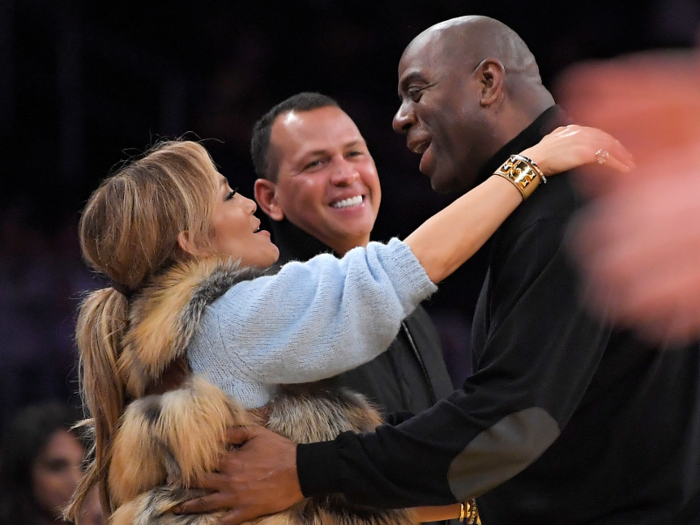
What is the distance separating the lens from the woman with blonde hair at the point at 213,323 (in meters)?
1.60

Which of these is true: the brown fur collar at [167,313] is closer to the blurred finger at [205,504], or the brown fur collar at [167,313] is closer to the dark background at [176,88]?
the blurred finger at [205,504]

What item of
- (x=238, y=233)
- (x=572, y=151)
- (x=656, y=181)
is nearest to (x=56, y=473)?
(x=238, y=233)

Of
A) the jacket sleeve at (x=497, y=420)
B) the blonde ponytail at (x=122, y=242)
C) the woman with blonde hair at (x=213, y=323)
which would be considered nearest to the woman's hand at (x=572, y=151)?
the woman with blonde hair at (x=213, y=323)

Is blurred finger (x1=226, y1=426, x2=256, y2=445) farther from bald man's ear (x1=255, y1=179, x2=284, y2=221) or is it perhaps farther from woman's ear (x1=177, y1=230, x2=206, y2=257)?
bald man's ear (x1=255, y1=179, x2=284, y2=221)

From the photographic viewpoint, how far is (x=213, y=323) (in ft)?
5.49

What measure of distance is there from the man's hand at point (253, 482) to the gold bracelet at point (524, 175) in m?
0.66

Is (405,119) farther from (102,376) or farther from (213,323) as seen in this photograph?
(102,376)

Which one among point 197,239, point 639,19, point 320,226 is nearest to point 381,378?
point 320,226

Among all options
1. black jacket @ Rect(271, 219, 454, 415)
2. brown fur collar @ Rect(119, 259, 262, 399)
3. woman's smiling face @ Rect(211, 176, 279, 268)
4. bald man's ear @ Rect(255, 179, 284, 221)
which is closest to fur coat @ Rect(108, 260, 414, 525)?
brown fur collar @ Rect(119, 259, 262, 399)

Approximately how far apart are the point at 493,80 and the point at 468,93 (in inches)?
2.3

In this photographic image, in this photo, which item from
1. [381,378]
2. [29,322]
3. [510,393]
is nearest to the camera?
[510,393]

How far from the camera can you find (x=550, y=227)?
1.62 metres

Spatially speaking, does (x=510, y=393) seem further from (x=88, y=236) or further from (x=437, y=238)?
(x=88, y=236)

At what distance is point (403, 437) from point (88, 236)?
79 centimetres
